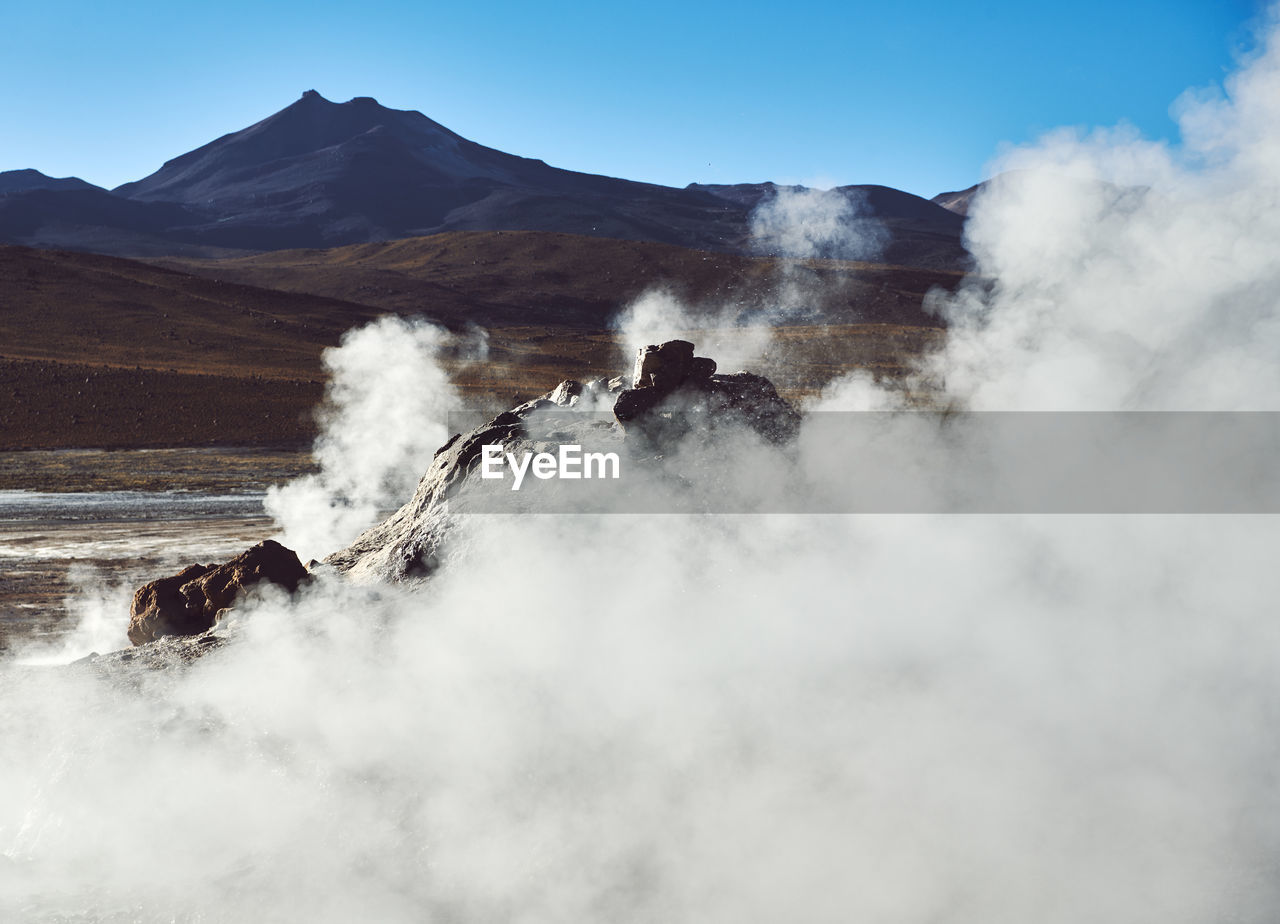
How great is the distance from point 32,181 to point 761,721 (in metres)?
176

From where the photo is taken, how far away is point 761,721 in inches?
247

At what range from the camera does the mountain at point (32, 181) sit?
476ft

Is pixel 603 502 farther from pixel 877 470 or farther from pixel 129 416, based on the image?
Answer: pixel 129 416

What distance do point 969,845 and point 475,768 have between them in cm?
287

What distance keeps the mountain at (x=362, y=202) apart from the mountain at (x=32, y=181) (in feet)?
36.0

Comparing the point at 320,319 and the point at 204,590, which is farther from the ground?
the point at 320,319

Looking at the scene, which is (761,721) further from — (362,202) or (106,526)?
(362,202)

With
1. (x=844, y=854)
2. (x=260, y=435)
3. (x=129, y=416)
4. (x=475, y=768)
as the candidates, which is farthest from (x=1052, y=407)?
(x=129, y=416)

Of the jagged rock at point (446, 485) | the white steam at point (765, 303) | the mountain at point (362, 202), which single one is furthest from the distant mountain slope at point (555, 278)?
the jagged rock at point (446, 485)

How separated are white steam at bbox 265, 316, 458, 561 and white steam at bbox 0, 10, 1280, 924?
543 cm

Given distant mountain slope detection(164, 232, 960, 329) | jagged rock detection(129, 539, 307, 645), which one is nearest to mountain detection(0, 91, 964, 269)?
distant mountain slope detection(164, 232, 960, 329)

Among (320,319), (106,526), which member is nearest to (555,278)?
(320,319)

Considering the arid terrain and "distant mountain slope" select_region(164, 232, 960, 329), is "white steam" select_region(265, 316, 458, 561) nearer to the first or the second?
the arid terrain

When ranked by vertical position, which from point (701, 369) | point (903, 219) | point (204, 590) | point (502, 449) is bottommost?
point (204, 590)
